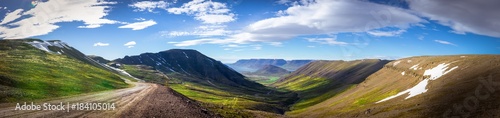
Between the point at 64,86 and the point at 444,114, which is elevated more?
the point at 64,86

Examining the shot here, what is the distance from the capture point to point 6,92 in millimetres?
61094

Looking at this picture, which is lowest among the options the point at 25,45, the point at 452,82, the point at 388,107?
the point at 388,107

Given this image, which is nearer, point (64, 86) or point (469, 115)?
point (469, 115)

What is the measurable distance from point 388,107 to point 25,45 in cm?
19971

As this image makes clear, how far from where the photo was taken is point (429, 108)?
213 ft

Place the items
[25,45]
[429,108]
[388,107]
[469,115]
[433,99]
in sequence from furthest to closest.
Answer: [25,45] → [388,107] → [433,99] → [429,108] → [469,115]

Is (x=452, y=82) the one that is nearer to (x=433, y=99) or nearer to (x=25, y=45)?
(x=433, y=99)

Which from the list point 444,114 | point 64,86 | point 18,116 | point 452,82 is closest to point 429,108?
point 444,114

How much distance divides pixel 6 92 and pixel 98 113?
92.8 feet

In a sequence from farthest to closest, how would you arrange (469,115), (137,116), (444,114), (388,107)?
(388,107) < (444,114) < (469,115) < (137,116)

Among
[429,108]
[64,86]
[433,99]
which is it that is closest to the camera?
[429,108]

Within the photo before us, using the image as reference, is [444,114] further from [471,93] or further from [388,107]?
[388,107]

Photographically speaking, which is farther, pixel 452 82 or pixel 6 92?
pixel 452 82

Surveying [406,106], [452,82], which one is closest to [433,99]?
[406,106]
